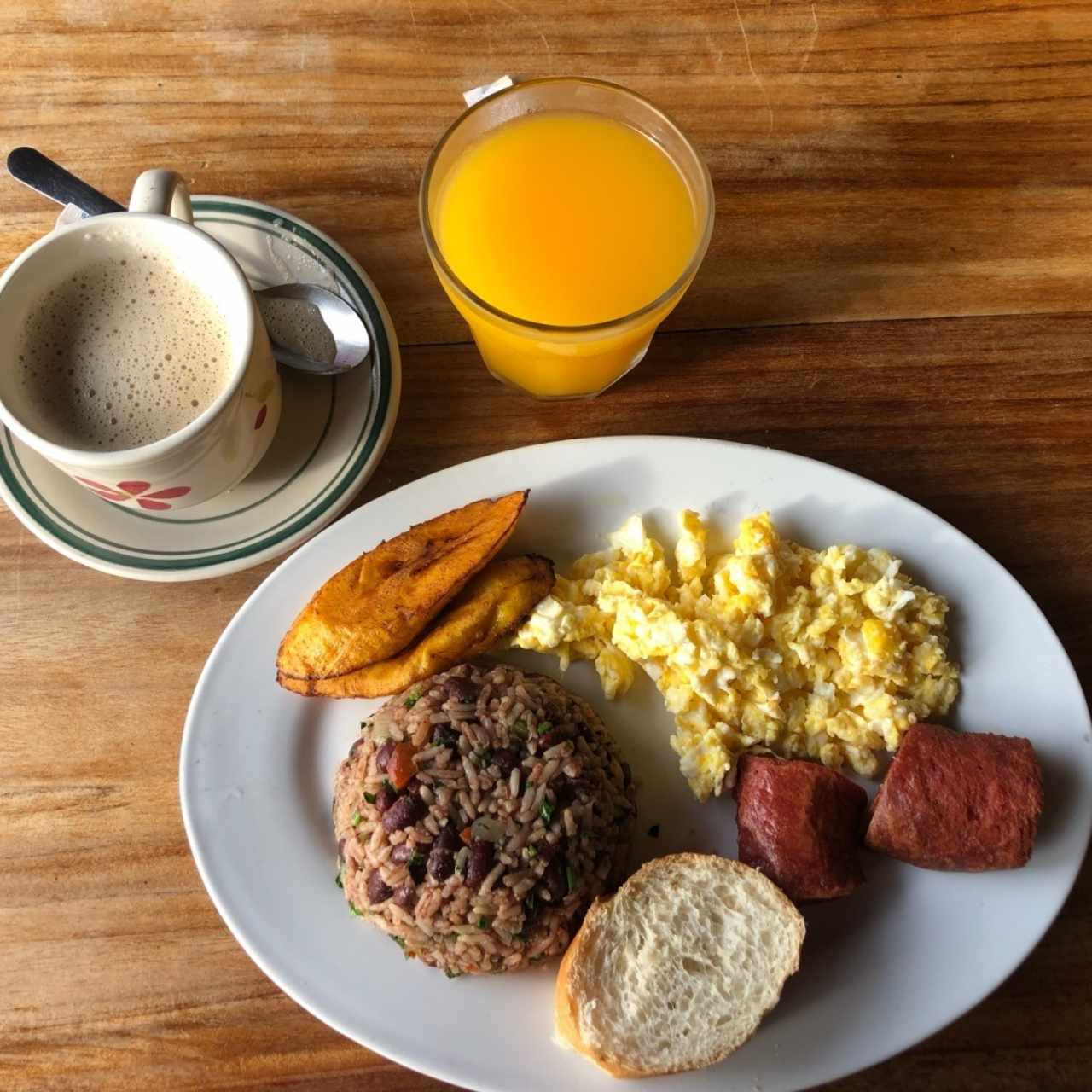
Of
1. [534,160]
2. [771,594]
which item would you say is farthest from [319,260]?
[771,594]

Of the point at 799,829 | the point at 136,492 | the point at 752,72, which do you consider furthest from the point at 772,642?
the point at 752,72

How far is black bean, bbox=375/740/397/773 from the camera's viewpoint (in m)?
1.27

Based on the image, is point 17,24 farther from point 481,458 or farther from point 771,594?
point 771,594

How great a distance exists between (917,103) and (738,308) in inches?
18.8

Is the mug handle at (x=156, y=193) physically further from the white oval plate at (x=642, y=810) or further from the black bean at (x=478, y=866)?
the black bean at (x=478, y=866)

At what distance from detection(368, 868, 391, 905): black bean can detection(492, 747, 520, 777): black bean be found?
19 centimetres

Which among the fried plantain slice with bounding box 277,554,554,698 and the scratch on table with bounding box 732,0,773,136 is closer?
the fried plantain slice with bounding box 277,554,554,698

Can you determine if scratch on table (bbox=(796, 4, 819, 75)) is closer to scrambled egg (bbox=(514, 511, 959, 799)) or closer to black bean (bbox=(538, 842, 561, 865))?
scrambled egg (bbox=(514, 511, 959, 799))

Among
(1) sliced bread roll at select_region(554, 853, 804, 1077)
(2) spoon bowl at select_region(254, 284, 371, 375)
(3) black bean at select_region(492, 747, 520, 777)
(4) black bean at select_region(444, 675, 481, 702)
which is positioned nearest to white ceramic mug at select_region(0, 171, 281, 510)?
(2) spoon bowl at select_region(254, 284, 371, 375)

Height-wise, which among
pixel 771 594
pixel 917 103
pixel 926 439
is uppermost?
pixel 917 103

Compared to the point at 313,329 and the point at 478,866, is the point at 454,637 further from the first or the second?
the point at 313,329

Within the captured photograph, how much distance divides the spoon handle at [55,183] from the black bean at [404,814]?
34.2 inches

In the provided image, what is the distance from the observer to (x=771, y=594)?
1.35 metres

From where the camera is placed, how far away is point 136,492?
1271 millimetres
